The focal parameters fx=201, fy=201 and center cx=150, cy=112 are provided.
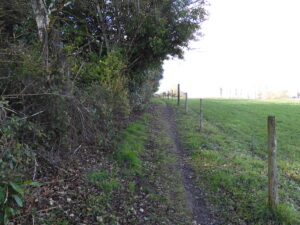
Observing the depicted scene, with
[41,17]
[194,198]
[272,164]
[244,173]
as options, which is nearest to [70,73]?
[41,17]

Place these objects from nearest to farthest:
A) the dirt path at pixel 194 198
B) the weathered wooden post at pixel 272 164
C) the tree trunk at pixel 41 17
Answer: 1. the dirt path at pixel 194 198
2. the weathered wooden post at pixel 272 164
3. the tree trunk at pixel 41 17

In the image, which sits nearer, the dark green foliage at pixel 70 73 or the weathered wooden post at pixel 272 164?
the dark green foliage at pixel 70 73

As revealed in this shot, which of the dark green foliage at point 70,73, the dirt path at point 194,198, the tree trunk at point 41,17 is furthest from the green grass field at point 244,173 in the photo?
the tree trunk at point 41,17

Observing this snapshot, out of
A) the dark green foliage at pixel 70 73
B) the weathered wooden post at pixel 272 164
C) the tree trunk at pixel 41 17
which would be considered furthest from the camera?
the tree trunk at pixel 41 17

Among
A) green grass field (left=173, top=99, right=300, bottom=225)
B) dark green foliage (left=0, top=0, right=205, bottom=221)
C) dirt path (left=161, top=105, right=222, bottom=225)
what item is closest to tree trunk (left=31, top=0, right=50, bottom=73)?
dark green foliage (left=0, top=0, right=205, bottom=221)

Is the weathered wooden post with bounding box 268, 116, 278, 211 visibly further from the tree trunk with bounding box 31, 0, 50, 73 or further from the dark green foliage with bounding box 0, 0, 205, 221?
the tree trunk with bounding box 31, 0, 50, 73

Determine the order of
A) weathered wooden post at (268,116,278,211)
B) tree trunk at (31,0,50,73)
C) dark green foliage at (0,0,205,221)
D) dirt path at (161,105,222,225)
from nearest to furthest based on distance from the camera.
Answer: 1. dark green foliage at (0,0,205,221)
2. dirt path at (161,105,222,225)
3. weathered wooden post at (268,116,278,211)
4. tree trunk at (31,0,50,73)

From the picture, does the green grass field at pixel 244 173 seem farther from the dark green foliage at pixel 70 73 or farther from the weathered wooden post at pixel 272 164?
the dark green foliage at pixel 70 73

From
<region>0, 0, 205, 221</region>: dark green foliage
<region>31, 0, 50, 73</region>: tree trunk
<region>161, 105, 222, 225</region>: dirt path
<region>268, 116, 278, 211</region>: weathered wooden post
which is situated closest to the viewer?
<region>0, 0, 205, 221</region>: dark green foliage

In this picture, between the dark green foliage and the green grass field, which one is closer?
the dark green foliage

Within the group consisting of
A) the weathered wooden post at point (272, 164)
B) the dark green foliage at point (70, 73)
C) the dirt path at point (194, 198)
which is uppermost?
the dark green foliage at point (70, 73)

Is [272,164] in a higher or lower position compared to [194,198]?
higher

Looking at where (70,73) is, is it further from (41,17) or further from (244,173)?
(244,173)

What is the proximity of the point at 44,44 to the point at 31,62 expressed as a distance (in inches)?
43.5
